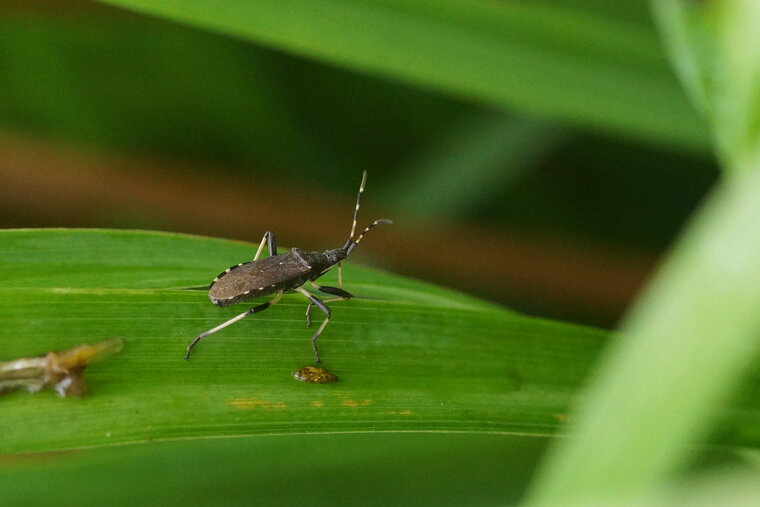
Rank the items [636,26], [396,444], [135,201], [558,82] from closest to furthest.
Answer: [396,444] → [558,82] → [636,26] → [135,201]

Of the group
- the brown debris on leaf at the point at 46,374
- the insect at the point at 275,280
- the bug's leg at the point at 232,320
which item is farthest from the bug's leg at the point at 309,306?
the brown debris on leaf at the point at 46,374

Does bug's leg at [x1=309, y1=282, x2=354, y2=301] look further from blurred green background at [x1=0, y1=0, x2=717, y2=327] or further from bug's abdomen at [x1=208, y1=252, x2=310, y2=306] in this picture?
blurred green background at [x1=0, y1=0, x2=717, y2=327]

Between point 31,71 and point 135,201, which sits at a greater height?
point 31,71

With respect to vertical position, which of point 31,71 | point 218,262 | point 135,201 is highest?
point 31,71

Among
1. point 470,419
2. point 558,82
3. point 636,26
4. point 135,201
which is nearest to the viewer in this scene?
point 470,419

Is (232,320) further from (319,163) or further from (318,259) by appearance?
(319,163)

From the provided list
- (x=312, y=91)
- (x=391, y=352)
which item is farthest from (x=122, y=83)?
(x=391, y=352)

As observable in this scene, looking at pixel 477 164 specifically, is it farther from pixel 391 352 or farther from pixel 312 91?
pixel 391 352
